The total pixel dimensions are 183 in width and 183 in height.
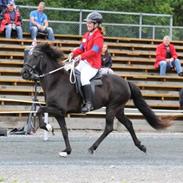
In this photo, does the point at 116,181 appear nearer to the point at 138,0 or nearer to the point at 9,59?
the point at 9,59

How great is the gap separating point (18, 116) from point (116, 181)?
34.1 feet

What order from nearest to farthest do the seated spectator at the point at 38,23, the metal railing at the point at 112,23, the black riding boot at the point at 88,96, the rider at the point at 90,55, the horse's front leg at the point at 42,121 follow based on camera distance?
the horse's front leg at the point at 42,121, the rider at the point at 90,55, the black riding boot at the point at 88,96, the seated spectator at the point at 38,23, the metal railing at the point at 112,23

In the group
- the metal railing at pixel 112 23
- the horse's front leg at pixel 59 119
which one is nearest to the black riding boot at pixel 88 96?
the horse's front leg at pixel 59 119

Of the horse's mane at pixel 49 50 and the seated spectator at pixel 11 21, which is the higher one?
the horse's mane at pixel 49 50

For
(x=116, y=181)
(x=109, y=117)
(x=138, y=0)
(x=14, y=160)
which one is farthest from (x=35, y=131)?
(x=138, y=0)

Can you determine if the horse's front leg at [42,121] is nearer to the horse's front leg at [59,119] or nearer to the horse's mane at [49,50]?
the horse's front leg at [59,119]

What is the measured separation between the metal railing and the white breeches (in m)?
11.4

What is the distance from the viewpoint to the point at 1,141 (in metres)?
17.3

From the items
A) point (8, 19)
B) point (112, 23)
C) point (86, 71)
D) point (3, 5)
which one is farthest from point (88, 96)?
point (112, 23)

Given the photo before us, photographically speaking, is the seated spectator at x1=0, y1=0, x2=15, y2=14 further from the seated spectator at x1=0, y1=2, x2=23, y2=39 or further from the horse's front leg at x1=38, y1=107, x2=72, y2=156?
the horse's front leg at x1=38, y1=107, x2=72, y2=156

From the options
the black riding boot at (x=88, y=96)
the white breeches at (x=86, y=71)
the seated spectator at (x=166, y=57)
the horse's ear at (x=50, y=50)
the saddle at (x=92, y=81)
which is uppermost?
the horse's ear at (x=50, y=50)

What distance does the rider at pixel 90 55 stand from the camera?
15398 mm

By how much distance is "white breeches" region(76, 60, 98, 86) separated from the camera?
15.6 metres

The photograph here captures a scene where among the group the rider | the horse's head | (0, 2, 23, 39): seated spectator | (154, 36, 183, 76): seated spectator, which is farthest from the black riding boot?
(0, 2, 23, 39): seated spectator
